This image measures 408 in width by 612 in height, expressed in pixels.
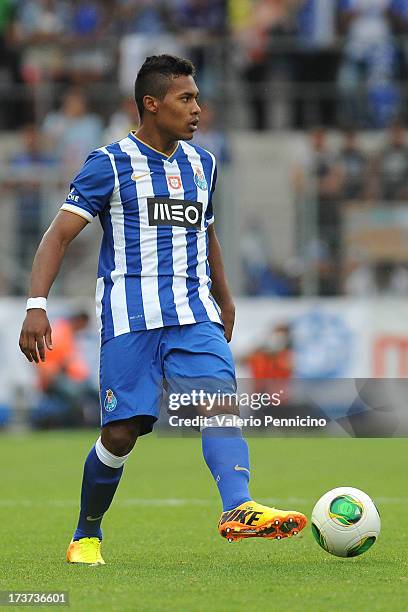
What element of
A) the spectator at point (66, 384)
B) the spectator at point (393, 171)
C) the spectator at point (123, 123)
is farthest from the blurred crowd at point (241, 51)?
the spectator at point (66, 384)

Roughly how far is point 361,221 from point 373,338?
1463 mm

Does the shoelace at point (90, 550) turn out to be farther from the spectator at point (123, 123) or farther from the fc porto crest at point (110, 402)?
the spectator at point (123, 123)

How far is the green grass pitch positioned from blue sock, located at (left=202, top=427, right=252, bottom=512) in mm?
373

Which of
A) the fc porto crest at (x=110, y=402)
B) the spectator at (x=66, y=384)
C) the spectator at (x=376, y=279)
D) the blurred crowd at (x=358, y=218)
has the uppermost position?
the fc porto crest at (x=110, y=402)

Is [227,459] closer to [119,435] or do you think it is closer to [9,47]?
[119,435]

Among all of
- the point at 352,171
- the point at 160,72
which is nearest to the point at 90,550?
the point at 160,72

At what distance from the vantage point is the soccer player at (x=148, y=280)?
220 inches

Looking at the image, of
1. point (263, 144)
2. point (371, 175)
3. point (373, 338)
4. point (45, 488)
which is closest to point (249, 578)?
point (45, 488)

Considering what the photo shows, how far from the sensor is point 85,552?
19.6ft

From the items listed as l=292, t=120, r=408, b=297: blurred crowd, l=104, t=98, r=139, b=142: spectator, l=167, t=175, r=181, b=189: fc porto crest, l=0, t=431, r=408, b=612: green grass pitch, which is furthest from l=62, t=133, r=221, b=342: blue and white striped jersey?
l=104, t=98, r=139, b=142: spectator

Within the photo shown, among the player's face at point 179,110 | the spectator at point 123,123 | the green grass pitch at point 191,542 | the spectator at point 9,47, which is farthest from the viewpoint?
the spectator at point 9,47

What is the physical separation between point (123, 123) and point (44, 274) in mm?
11514

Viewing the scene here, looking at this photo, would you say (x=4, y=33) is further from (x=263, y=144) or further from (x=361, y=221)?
(x=361, y=221)

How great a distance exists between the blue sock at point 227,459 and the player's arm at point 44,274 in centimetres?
80
